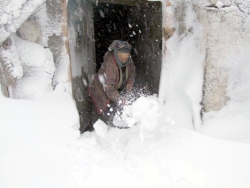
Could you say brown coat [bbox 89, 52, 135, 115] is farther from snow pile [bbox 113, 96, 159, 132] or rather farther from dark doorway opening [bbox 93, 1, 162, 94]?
dark doorway opening [bbox 93, 1, 162, 94]

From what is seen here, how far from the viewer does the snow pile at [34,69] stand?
257 cm

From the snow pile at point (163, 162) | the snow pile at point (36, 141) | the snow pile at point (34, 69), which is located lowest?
the snow pile at point (163, 162)

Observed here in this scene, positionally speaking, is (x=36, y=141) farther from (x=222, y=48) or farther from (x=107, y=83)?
(x=222, y=48)

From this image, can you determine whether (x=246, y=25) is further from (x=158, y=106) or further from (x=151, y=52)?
(x=151, y=52)

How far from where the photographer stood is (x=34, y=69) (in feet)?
8.71

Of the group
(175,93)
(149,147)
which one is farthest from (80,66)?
(149,147)

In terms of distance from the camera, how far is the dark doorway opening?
3.87 metres

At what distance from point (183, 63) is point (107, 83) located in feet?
3.30

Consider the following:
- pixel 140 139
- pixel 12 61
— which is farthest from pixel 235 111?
pixel 12 61

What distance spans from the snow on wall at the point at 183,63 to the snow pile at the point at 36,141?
114cm

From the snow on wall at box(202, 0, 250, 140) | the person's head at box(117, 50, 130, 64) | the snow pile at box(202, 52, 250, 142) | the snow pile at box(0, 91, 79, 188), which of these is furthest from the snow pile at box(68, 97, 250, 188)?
the person's head at box(117, 50, 130, 64)

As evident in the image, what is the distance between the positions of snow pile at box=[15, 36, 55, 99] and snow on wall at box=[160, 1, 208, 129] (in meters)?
1.32

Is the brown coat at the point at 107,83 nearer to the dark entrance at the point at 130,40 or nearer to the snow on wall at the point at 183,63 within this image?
the dark entrance at the point at 130,40

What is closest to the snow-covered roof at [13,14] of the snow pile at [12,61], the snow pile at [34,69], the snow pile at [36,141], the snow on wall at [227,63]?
the snow pile at [12,61]
